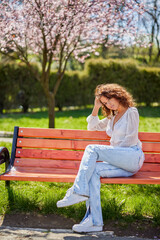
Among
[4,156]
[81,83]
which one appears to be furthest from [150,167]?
[81,83]

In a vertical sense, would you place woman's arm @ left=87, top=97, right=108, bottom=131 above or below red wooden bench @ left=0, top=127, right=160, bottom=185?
above

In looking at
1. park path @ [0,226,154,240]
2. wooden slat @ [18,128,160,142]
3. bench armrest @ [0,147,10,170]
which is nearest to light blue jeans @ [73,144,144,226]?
park path @ [0,226,154,240]

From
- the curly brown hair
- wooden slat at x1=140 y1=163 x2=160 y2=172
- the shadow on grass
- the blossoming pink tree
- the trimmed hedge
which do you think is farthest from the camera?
the trimmed hedge

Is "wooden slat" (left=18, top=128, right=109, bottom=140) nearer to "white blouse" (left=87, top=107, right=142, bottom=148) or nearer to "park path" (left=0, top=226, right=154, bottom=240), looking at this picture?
"white blouse" (left=87, top=107, right=142, bottom=148)

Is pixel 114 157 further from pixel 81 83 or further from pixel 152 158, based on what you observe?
pixel 81 83

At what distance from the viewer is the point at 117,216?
10.7 feet

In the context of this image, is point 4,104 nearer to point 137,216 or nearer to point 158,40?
point 137,216

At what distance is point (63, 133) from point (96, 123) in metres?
0.41

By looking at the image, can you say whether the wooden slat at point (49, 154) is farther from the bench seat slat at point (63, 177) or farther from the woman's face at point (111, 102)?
the woman's face at point (111, 102)

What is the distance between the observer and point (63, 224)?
320 cm

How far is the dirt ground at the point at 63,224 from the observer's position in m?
3.05

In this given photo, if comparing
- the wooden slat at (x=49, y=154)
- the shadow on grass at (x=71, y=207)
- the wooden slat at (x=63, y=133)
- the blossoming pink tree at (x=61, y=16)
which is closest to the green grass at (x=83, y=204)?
the shadow on grass at (x=71, y=207)

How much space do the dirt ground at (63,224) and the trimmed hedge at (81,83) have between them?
1029 centimetres

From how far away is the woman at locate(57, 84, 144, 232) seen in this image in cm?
298
